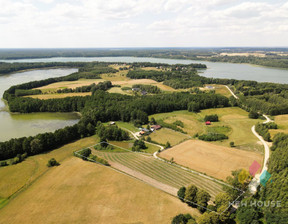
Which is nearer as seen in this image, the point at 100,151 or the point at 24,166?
the point at 24,166

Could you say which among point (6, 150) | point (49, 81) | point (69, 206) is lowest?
point (69, 206)

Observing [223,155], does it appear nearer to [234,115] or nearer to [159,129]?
[159,129]

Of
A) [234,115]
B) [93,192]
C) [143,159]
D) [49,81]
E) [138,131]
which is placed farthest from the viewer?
[49,81]

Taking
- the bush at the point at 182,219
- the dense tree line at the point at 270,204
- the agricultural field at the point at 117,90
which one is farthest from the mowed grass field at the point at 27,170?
the agricultural field at the point at 117,90

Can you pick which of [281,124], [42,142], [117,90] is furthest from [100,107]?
[281,124]

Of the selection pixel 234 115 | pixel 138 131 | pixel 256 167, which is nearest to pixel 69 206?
pixel 138 131

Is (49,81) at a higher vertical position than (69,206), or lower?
higher

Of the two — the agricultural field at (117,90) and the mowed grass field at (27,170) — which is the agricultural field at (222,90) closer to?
the agricultural field at (117,90)

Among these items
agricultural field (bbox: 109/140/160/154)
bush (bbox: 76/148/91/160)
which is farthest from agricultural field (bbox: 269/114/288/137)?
bush (bbox: 76/148/91/160)
